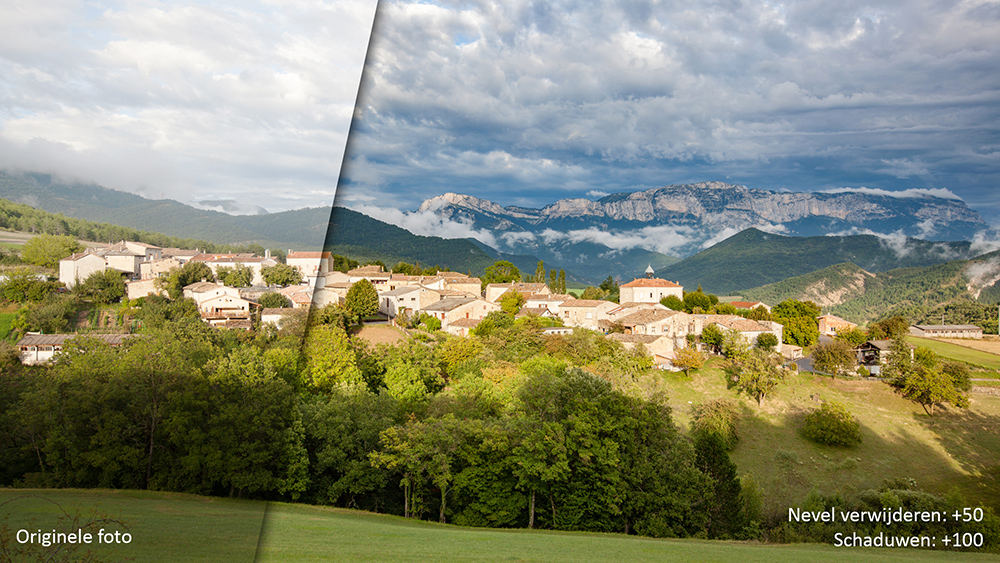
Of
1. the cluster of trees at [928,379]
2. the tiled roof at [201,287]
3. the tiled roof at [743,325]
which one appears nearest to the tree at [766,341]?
the tiled roof at [743,325]

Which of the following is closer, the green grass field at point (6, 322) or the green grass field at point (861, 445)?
the green grass field at point (6, 322)

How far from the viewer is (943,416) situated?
27.0m

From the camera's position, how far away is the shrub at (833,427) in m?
25.3

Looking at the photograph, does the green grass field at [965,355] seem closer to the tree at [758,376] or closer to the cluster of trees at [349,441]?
the tree at [758,376]

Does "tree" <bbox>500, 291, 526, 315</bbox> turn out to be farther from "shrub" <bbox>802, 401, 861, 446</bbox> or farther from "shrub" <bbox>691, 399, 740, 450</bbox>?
"shrub" <bbox>802, 401, 861, 446</bbox>

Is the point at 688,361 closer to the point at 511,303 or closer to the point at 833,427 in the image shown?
the point at 833,427

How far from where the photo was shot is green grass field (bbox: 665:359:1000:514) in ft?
68.2

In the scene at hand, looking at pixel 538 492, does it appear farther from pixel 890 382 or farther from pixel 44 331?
pixel 890 382

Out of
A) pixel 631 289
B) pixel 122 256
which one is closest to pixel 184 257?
pixel 122 256

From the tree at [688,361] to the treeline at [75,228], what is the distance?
32735mm

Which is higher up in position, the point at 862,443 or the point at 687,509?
the point at 687,509

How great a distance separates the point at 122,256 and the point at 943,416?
3924 centimetres

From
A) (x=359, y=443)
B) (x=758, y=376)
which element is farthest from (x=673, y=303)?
(x=359, y=443)

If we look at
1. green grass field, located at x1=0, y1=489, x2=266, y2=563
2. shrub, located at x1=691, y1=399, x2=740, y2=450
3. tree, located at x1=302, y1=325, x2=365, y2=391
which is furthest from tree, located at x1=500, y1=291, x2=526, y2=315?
green grass field, located at x1=0, y1=489, x2=266, y2=563
